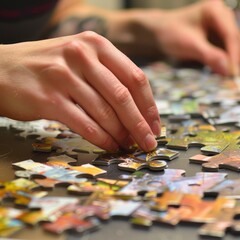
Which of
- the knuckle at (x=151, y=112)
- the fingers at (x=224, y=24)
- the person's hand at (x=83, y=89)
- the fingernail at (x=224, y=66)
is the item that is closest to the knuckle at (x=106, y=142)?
the person's hand at (x=83, y=89)

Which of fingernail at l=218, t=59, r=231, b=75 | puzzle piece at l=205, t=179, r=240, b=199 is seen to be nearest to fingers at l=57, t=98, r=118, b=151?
puzzle piece at l=205, t=179, r=240, b=199

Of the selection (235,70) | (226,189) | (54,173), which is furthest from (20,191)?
(235,70)

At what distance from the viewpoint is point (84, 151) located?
3.24 feet

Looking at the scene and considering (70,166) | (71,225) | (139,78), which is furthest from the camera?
(139,78)

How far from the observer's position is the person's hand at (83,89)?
0.96 metres

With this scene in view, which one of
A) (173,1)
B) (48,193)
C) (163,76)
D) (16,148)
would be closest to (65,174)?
(48,193)

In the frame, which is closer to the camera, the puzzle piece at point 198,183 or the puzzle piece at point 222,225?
the puzzle piece at point 222,225

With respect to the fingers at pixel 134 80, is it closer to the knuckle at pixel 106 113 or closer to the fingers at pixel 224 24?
the knuckle at pixel 106 113

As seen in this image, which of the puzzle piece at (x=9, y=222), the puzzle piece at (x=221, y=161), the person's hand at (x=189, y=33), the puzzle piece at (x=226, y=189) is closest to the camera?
the puzzle piece at (x=9, y=222)

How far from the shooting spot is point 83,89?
96cm

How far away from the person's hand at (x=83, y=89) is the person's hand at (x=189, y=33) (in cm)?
106

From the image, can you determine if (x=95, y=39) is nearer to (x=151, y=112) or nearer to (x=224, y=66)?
(x=151, y=112)

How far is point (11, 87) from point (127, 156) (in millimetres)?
265

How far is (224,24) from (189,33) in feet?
0.52
